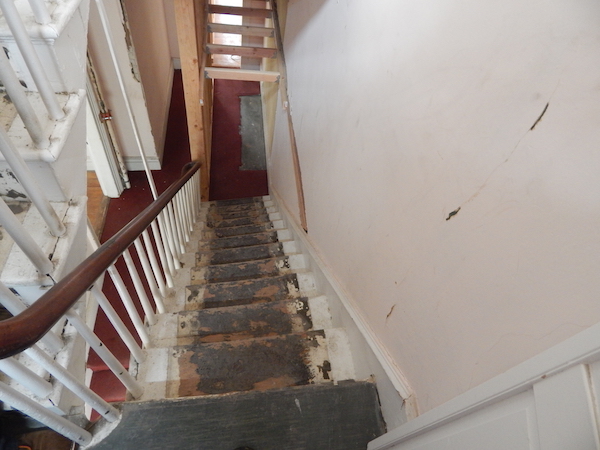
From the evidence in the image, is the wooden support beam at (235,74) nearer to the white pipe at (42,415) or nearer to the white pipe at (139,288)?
the white pipe at (139,288)

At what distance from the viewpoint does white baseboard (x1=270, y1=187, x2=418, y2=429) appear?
1081mm

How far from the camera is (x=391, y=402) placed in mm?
Result: 1138

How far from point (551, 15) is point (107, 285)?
3.04 meters

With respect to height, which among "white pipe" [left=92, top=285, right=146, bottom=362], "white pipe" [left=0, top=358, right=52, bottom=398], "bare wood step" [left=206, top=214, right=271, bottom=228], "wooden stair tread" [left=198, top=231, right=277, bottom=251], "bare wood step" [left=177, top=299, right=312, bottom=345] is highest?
"bare wood step" [left=206, top=214, right=271, bottom=228]

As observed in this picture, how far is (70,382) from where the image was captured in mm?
906

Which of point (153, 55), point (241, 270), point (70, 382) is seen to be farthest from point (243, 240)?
point (153, 55)

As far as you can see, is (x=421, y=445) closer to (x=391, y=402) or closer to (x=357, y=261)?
(x=391, y=402)

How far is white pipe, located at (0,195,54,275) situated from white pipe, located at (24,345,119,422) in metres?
0.20

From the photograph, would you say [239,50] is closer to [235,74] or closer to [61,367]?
[235,74]

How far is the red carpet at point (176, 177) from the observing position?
230 cm

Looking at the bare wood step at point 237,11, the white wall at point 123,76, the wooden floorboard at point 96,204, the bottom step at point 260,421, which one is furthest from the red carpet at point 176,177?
the bare wood step at point 237,11

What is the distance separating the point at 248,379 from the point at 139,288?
57cm

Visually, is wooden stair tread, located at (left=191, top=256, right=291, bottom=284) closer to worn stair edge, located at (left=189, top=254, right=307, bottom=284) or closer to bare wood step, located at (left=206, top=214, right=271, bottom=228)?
worn stair edge, located at (left=189, top=254, right=307, bottom=284)

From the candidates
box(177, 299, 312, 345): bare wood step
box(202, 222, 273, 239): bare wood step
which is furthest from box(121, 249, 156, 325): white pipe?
box(202, 222, 273, 239): bare wood step
